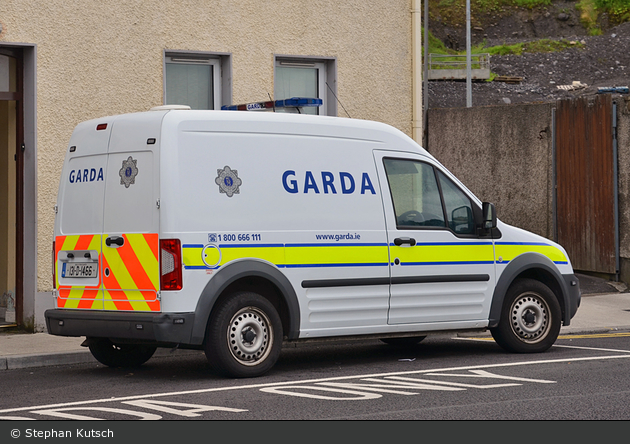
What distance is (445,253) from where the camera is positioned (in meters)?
9.87

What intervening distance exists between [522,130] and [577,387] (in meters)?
12.9

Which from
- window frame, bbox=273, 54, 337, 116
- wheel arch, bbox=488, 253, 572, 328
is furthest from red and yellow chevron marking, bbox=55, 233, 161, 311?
window frame, bbox=273, 54, 337, 116

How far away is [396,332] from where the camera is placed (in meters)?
9.62

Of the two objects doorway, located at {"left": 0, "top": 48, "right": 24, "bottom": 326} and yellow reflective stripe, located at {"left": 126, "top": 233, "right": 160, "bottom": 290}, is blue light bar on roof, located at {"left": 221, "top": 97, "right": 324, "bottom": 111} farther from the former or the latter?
doorway, located at {"left": 0, "top": 48, "right": 24, "bottom": 326}

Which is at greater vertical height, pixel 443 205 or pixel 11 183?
pixel 11 183

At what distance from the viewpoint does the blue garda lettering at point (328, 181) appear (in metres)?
9.23

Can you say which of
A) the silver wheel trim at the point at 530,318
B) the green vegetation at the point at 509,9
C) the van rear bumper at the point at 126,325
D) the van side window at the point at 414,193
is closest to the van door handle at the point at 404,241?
the van side window at the point at 414,193

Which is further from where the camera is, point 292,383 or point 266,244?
point 266,244

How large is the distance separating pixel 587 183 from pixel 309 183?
10073mm

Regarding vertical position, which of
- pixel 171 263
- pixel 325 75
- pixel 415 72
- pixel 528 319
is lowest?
pixel 528 319

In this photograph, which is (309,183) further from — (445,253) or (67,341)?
(67,341)

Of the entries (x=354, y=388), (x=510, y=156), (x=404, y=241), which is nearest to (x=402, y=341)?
(x=404, y=241)

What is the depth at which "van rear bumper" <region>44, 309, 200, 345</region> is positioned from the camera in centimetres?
824

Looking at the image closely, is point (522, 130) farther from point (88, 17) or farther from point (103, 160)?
point (103, 160)
